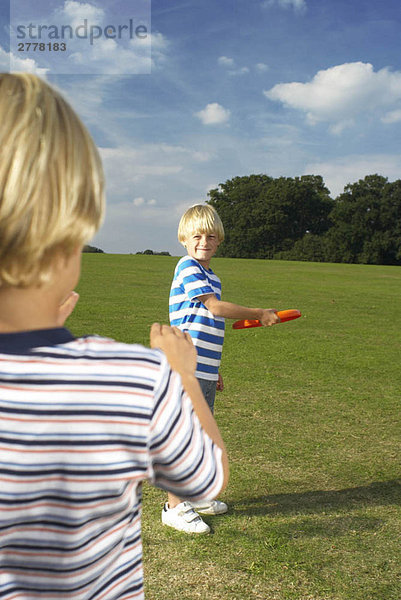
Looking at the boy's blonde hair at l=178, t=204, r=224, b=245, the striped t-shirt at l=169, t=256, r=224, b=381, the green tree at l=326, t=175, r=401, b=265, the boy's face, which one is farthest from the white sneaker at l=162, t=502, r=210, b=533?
the green tree at l=326, t=175, r=401, b=265

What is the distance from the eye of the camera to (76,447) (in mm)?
864

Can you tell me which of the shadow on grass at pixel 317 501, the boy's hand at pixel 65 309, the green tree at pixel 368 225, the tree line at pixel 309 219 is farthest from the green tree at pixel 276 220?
the boy's hand at pixel 65 309

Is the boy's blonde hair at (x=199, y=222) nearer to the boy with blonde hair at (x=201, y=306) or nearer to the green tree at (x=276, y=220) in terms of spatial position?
the boy with blonde hair at (x=201, y=306)

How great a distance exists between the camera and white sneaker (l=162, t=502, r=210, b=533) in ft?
9.98

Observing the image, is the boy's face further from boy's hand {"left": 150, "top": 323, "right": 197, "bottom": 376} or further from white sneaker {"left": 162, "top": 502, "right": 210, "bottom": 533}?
boy's hand {"left": 150, "top": 323, "right": 197, "bottom": 376}

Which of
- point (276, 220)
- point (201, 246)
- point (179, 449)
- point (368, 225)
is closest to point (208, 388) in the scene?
point (201, 246)

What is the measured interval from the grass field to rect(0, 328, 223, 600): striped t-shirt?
1.83m

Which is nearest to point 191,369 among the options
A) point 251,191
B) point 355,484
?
point 355,484

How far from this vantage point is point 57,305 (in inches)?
36.1

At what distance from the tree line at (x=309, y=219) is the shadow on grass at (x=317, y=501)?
2354 inches

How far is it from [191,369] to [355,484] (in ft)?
10.4

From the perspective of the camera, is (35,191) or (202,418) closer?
(35,191)

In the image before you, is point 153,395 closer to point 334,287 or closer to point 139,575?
point 139,575

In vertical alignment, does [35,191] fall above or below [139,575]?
above
